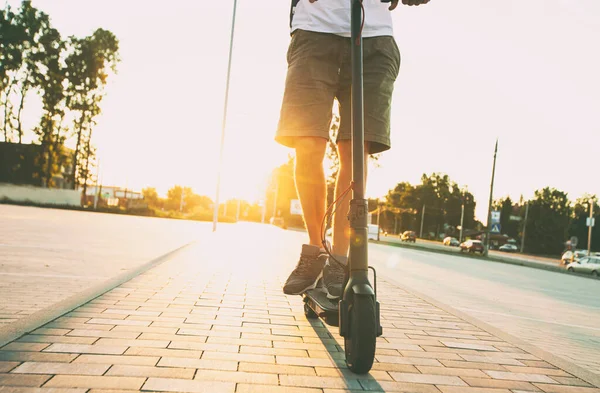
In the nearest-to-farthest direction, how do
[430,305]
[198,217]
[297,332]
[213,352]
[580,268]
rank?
[213,352] → [297,332] → [430,305] → [580,268] → [198,217]

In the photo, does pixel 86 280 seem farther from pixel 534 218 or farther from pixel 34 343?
pixel 534 218

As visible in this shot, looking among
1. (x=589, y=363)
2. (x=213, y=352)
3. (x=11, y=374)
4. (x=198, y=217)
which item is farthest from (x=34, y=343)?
(x=198, y=217)

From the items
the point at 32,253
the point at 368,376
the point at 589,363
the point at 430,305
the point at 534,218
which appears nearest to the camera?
the point at 368,376

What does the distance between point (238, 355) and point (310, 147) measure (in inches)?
49.1

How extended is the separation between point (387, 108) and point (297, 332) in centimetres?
138

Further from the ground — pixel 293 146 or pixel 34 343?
pixel 293 146

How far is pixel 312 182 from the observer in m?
2.76

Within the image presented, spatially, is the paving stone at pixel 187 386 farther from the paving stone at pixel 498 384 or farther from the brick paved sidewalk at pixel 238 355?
the paving stone at pixel 498 384

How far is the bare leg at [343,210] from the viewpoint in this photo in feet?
8.48

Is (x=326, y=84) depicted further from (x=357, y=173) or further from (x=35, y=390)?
(x=35, y=390)

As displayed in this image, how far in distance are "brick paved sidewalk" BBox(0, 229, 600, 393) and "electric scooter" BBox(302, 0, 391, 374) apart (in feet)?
0.46

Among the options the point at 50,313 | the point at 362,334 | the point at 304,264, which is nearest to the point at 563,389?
the point at 362,334

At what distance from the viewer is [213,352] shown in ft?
6.58

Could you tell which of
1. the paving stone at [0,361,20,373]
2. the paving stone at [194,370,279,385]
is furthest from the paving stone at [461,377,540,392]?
the paving stone at [0,361,20,373]
